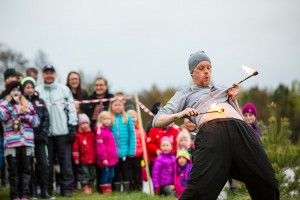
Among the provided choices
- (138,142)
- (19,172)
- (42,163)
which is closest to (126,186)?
(138,142)

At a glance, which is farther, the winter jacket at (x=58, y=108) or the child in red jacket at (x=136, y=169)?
the child in red jacket at (x=136, y=169)

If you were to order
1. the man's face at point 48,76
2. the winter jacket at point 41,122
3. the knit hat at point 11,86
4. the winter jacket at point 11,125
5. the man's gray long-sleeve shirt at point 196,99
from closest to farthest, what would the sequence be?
the man's gray long-sleeve shirt at point 196,99, the winter jacket at point 11,125, the knit hat at point 11,86, the winter jacket at point 41,122, the man's face at point 48,76

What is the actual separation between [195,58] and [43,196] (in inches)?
213

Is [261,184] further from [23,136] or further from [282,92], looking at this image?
[282,92]

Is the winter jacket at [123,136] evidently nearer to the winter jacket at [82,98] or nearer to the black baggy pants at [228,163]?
the winter jacket at [82,98]

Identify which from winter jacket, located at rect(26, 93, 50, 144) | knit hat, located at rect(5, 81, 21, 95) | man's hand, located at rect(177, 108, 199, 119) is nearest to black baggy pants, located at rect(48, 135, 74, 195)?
winter jacket, located at rect(26, 93, 50, 144)

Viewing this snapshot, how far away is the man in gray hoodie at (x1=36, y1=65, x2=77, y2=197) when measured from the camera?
10.3 metres

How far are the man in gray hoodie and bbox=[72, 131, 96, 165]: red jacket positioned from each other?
25 centimetres

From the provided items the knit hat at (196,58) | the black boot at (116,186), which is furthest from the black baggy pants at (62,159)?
the knit hat at (196,58)

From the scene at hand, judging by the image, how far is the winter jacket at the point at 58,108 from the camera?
10.3 meters

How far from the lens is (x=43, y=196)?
32.7ft

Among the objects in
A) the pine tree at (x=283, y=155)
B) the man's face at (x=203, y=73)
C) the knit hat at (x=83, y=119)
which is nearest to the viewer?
the man's face at (x=203, y=73)

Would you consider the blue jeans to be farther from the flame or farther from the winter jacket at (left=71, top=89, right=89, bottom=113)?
the flame

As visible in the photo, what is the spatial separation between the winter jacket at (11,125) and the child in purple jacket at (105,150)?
6.08 ft
